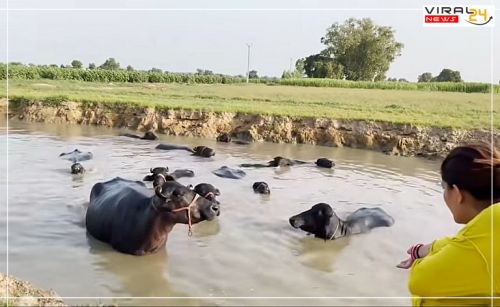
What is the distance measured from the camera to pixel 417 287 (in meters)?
2.68

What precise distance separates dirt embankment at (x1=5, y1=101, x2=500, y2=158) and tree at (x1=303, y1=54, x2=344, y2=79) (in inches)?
2269

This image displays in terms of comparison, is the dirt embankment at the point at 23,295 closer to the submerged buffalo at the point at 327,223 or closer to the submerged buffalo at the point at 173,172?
the submerged buffalo at the point at 327,223

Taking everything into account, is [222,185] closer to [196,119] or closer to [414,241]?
[414,241]

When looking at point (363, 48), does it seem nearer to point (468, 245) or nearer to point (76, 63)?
point (76, 63)

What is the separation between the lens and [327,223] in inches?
306

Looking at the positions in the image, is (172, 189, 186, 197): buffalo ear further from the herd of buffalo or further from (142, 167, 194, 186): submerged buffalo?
(142, 167, 194, 186): submerged buffalo

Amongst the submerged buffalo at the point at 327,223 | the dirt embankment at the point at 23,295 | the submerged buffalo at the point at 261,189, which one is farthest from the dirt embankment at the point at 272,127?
the dirt embankment at the point at 23,295

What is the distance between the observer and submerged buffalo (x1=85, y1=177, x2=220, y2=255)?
248 inches

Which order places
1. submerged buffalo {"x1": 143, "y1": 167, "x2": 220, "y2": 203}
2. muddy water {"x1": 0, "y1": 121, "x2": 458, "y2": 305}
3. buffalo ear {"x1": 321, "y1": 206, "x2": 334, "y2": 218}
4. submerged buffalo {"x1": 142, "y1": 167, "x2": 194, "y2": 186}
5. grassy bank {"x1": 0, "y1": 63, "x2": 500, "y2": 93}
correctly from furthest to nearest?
1. grassy bank {"x1": 0, "y1": 63, "x2": 500, "y2": 93}
2. submerged buffalo {"x1": 142, "y1": 167, "x2": 194, "y2": 186}
3. submerged buffalo {"x1": 143, "y1": 167, "x2": 220, "y2": 203}
4. buffalo ear {"x1": 321, "y1": 206, "x2": 334, "y2": 218}
5. muddy water {"x1": 0, "y1": 121, "x2": 458, "y2": 305}

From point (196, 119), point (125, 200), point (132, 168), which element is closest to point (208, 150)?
point (132, 168)

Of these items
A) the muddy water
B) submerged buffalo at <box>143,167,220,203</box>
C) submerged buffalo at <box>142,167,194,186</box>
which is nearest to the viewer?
the muddy water

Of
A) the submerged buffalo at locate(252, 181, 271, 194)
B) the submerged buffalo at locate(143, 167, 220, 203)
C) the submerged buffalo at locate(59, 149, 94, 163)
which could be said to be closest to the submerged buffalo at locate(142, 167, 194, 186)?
the submerged buffalo at locate(143, 167, 220, 203)

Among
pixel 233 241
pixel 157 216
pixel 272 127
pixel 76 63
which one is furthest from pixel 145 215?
pixel 76 63

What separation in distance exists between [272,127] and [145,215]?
12.9 meters
